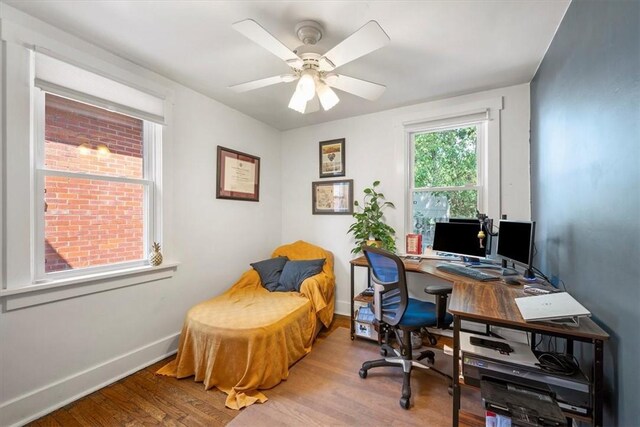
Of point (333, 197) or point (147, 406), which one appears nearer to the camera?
point (147, 406)

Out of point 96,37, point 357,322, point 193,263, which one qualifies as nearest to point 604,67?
point 357,322

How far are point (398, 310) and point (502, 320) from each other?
755 millimetres

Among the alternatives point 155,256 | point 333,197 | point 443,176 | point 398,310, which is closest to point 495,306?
point 398,310

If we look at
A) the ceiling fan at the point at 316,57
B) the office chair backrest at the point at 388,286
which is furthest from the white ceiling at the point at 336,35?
the office chair backrest at the point at 388,286

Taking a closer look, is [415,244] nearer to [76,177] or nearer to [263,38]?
[263,38]

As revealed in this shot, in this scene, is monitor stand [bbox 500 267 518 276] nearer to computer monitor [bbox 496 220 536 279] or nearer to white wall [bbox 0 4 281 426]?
computer monitor [bbox 496 220 536 279]

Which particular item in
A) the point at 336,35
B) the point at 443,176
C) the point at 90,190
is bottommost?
the point at 90,190

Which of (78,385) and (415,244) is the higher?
(415,244)

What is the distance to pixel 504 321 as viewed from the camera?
1.15 m

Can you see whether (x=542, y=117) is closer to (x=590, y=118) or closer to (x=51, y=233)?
(x=590, y=118)

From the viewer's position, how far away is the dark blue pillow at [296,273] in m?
2.82

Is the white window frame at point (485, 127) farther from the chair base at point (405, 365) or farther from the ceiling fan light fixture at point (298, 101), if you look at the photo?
the ceiling fan light fixture at point (298, 101)

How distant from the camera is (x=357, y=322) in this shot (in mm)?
2600

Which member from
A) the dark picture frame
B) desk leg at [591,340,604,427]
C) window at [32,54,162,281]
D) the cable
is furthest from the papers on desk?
window at [32,54,162,281]
